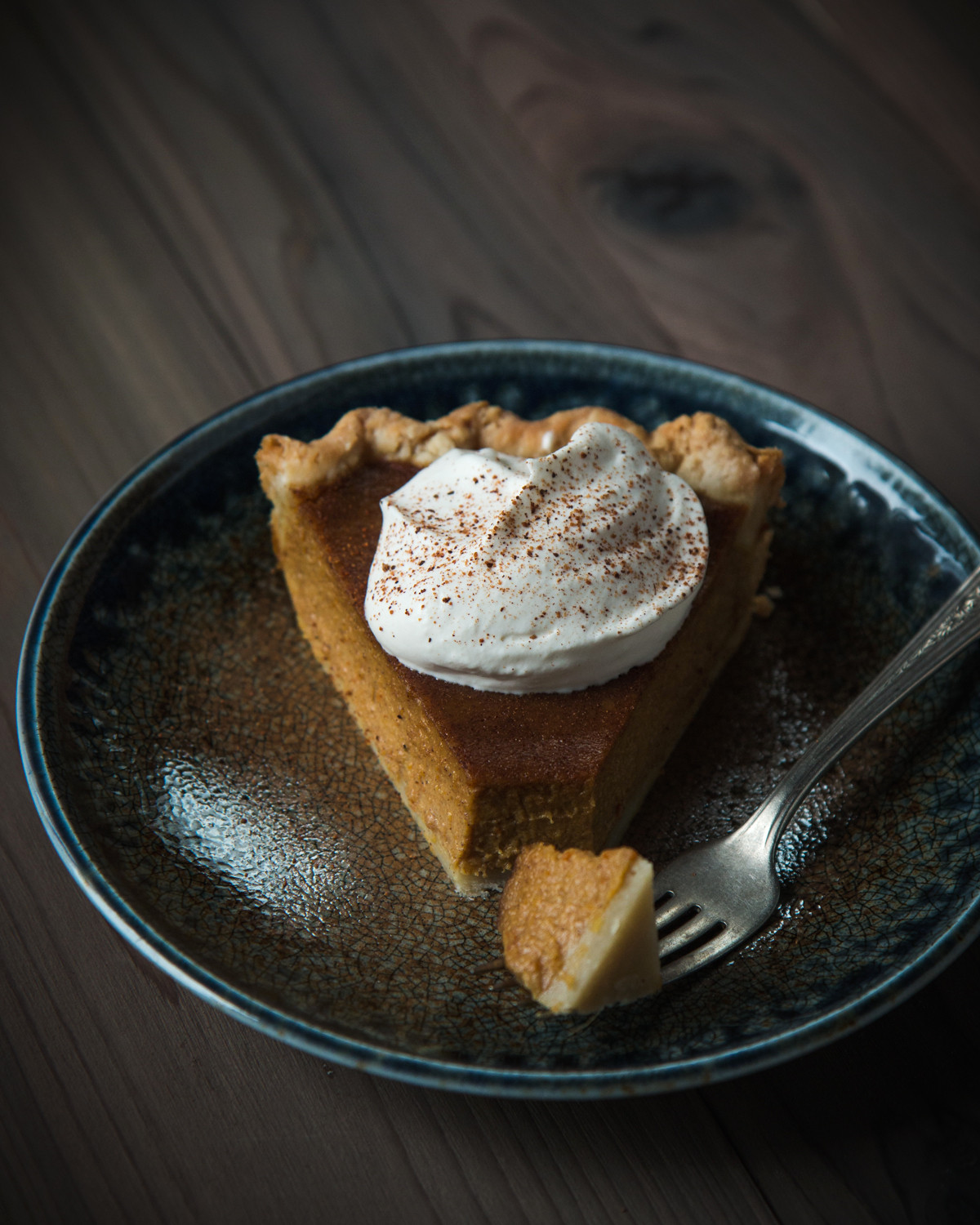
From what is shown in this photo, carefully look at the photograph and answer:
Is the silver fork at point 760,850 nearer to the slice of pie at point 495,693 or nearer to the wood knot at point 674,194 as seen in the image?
the slice of pie at point 495,693

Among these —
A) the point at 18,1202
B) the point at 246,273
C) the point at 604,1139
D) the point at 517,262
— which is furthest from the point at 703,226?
the point at 18,1202

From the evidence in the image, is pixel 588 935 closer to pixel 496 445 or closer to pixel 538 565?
pixel 538 565

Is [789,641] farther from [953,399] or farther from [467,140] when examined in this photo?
[467,140]

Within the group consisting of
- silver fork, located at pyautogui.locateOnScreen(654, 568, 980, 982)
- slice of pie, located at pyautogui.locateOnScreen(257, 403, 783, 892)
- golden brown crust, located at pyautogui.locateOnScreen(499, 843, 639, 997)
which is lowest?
silver fork, located at pyautogui.locateOnScreen(654, 568, 980, 982)

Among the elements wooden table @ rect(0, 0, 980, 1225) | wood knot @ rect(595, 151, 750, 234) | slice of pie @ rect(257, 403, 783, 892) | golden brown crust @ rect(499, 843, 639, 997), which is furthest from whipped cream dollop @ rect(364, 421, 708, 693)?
wood knot @ rect(595, 151, 750, 234)

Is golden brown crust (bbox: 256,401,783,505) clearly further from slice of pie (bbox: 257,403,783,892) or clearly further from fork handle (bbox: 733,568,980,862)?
fork handle (bbox: 733,568,980,862)

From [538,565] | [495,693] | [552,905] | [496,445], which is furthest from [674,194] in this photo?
[552,905]
